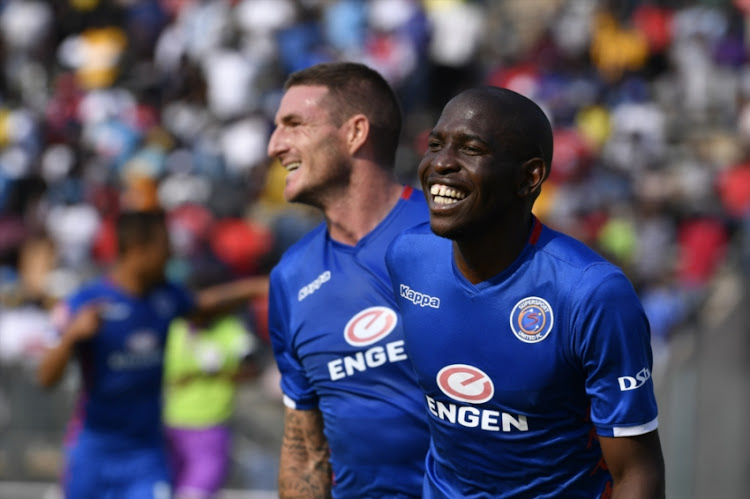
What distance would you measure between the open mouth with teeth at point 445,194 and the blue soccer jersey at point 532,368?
0.86 feet

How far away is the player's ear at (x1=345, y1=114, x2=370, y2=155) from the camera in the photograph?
4.43 m

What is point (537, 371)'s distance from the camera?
322cm

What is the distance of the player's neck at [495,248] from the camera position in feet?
11.0

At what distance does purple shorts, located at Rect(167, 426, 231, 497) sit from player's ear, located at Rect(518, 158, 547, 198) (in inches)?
270

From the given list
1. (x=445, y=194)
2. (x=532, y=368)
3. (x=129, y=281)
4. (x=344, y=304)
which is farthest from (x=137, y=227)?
(x=532, y=368)

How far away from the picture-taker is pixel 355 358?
4.18 m

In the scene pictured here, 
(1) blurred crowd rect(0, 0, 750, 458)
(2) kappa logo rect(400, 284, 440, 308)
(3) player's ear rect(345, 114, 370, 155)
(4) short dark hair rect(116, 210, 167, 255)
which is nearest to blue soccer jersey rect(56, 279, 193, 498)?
(4) short dark hair rect(116, 210, 167, 255)

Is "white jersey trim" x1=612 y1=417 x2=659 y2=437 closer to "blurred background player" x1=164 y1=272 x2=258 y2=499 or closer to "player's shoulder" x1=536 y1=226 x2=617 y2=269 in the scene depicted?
"player's shoulder" x1=536 y1=226 x2=617 y2=269

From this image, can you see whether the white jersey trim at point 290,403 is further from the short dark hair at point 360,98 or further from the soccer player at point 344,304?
the short dark hair at point 360,98

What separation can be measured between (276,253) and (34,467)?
3361mm

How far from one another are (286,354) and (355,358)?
0.43 m

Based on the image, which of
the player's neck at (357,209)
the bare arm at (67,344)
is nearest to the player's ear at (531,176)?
the player's neck at (357,209)

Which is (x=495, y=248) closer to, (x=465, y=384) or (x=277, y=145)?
(x=465, y=384)

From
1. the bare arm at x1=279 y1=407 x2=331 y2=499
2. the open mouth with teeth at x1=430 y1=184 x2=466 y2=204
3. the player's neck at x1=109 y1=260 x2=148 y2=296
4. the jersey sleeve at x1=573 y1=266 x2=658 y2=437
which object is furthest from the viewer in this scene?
the player's neck at x1=109 y1=260 x2=148 y2=296
